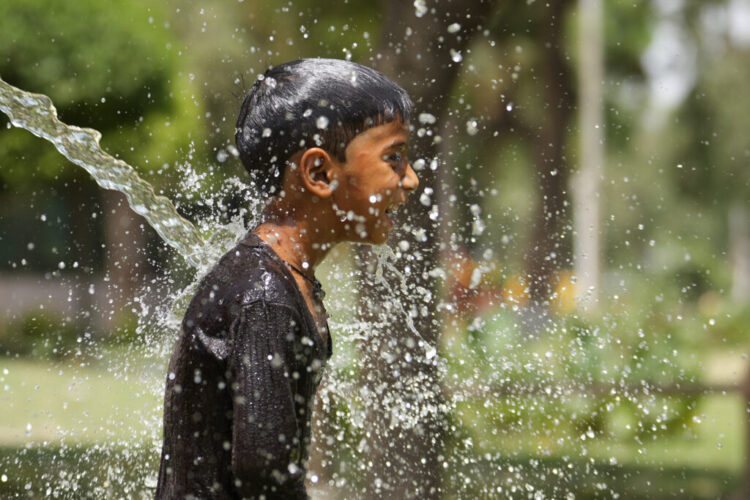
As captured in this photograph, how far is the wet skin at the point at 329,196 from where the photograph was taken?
81.8 inches

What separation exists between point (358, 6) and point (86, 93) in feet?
10.8

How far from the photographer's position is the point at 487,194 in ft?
52.5

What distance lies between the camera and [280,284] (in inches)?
75.4

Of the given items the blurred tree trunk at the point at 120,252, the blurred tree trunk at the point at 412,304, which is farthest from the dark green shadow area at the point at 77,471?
the blurred tree trunk at the point at 120,252

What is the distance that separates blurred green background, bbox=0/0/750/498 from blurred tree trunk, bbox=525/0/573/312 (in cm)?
9

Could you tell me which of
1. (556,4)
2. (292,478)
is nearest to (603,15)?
(556,4)

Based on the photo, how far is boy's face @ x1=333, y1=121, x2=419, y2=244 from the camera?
2.09 metres

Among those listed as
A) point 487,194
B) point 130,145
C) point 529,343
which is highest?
point 487,194

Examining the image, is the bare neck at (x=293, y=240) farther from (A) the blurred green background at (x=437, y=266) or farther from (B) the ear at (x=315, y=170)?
(A) the blurred green background at (x=437, y=266)

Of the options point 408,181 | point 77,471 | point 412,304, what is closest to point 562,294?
point 77,471

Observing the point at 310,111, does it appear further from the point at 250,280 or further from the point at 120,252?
the point at 120,252

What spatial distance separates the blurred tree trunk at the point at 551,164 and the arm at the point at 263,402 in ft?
33.7

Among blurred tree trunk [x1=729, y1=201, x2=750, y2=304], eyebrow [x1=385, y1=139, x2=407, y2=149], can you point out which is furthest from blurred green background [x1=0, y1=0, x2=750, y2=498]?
blurred tree trunk [x1=729, y1=201, x2=750, y2=304]

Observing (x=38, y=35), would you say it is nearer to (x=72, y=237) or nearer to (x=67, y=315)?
(x=67, y=315)
